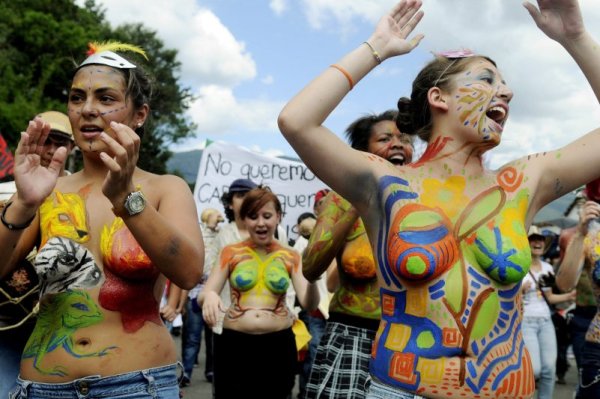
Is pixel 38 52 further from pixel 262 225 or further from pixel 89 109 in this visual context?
pixel 89 109

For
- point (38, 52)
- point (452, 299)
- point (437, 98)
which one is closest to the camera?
point (452, 299)

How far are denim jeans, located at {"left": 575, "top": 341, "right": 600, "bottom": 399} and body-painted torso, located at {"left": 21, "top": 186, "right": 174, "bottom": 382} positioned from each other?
334 cm

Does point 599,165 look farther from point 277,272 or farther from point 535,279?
point 535,279

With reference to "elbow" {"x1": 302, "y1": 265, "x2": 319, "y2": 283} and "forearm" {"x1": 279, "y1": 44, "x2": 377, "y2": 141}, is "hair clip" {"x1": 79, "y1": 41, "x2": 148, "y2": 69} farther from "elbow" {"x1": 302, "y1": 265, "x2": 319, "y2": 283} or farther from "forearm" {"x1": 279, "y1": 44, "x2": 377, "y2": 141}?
"elbow" {"x1": 302, "y1": 265, "x2": 319, "y2": 283}

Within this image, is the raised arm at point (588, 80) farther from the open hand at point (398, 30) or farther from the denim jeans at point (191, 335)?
the denim jeans at point (191, 335)

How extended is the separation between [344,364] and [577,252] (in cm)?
238

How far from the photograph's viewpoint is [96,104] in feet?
10.2

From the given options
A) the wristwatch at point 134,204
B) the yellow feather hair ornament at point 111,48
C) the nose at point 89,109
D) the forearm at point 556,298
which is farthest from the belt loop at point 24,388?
the forearm at point 556,298

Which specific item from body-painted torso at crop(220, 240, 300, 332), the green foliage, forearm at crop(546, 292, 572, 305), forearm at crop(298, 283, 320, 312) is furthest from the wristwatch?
the green foliage

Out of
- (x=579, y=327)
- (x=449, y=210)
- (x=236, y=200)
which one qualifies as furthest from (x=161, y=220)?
(x=579, y=327)

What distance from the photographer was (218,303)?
211 inches

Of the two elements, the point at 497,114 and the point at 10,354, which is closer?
the point at 497,114

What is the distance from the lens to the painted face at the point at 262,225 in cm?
614

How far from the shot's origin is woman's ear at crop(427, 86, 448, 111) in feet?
9.96
